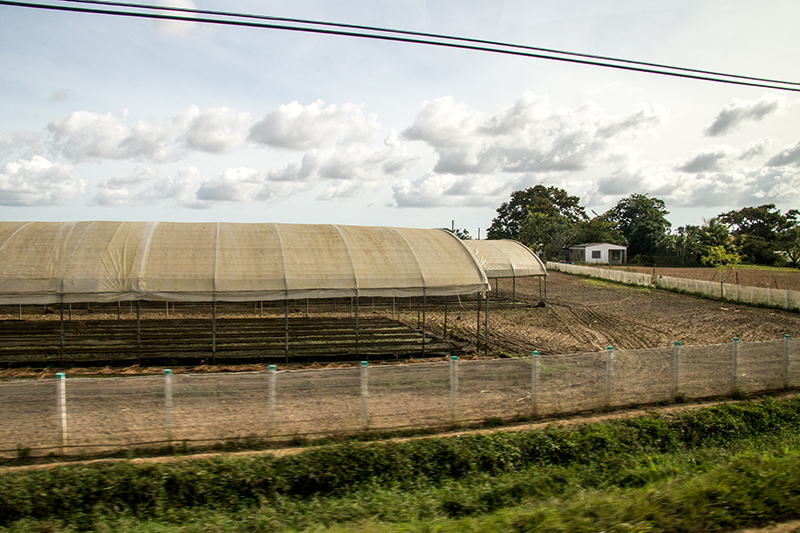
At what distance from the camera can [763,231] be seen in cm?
8225

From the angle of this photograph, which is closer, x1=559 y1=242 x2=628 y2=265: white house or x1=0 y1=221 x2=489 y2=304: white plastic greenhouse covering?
x1=0 y1=221 x2=489 y2=304: white plastic greenhouse covering

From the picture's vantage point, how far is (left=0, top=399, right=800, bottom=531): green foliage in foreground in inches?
234

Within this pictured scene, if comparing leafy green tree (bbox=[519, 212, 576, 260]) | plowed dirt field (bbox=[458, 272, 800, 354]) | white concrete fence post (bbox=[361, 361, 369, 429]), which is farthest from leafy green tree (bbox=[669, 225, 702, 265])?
white concrete fence post (bbox=[361, 361, 369, 429])

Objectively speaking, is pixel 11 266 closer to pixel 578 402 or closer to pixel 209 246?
pixel 209 246

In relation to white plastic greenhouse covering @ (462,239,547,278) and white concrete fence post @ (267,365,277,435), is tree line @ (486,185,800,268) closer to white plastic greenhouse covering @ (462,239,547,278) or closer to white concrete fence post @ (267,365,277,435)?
white plastic greenhouse covering @ (462,239,547,278)

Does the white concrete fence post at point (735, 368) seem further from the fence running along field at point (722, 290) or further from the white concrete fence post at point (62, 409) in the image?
the fence running along field at point (722, 290)

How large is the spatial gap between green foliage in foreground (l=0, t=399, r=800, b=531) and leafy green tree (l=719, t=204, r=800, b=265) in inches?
2793

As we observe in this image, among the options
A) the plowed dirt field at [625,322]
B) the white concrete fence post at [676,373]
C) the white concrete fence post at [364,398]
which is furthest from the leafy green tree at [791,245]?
the white concrete fence post at [364,398]

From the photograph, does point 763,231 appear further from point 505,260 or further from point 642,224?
point 505,260

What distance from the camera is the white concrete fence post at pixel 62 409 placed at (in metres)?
8.05

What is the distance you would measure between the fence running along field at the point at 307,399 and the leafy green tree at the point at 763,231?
6886 centimetres

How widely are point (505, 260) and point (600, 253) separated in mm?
42987

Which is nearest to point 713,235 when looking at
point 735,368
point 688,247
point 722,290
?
point 688,247

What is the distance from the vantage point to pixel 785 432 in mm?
9656
